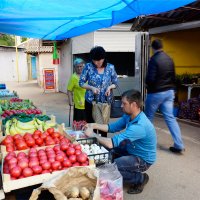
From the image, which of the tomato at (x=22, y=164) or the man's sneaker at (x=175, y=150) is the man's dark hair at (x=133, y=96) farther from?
the man's sneaker at (x=175, y=150)

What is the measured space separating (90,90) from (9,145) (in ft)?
6.08

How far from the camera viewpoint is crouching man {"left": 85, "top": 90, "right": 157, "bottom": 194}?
3168 millimetres

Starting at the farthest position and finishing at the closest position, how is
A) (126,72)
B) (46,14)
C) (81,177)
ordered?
(126,72), (46,14), (81,177)

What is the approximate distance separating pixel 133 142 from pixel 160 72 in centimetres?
194

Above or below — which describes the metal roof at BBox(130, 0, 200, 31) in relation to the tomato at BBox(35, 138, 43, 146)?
above

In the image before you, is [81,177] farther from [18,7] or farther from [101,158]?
[18,7]

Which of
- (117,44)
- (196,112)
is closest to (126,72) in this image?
(117,44)

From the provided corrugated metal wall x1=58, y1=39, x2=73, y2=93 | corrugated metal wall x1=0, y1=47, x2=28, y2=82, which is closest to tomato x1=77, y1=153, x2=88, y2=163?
corrugated metal wall x1=58, y1=39, x2=73, y2=93

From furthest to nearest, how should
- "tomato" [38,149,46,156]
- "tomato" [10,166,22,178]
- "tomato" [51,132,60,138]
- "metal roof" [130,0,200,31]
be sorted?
"metal roof" [130,0,200,31] < "tomato" [51,132,60,138] < "tomato" [38,149,46,156] < "tomato" [10,166,22,178]

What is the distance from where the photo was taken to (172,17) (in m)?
7.19

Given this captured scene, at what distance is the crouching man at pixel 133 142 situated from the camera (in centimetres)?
317

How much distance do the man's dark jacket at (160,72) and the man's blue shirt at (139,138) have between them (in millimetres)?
1523

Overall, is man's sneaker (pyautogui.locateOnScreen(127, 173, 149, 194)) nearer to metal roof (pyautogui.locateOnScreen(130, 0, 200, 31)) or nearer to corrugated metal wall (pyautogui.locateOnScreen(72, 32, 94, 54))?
metal roof (pyautogui.locateOnScreen(130, 0, 200, 31))

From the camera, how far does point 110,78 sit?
15.0ft
